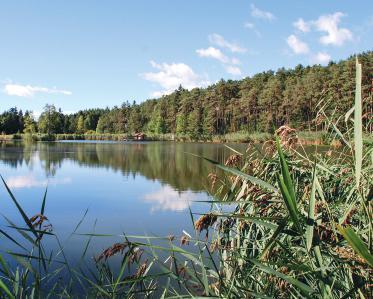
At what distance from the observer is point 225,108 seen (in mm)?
67250

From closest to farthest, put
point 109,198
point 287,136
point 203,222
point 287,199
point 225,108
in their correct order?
1. point 287,199
2. point 203,222
3. point 287,136
4. point 109,198
5. point 225,108

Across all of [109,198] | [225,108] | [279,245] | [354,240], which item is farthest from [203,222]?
[225,108]

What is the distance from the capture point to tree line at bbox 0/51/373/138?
49.5 m

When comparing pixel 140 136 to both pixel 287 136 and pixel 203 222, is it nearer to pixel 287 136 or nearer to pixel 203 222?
pixel 287 136

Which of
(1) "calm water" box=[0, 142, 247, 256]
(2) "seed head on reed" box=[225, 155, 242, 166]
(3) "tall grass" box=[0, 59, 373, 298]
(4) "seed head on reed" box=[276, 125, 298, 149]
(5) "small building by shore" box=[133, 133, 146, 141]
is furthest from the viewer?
(5) "small building by shore" box=[133, 133, 146, 141]

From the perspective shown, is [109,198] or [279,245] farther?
[109,198]

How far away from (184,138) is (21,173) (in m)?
50.8

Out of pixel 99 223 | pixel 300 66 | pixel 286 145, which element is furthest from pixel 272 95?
pixel 286 145

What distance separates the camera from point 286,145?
214cm

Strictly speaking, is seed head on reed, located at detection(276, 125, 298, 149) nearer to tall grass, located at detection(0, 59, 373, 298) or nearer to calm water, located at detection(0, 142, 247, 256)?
tall grass, located at detection(0, 59, 373, 298)

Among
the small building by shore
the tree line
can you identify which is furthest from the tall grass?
the small building by shore

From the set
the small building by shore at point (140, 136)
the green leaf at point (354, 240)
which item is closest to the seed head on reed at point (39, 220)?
the green leaf at point (354, 240)

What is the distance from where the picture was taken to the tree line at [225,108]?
4953 cm

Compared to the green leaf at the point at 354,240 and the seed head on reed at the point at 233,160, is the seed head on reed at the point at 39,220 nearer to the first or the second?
the seed head on reed at the point at 233,160
